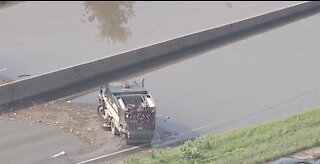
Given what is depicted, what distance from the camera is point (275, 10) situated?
41.1 metres

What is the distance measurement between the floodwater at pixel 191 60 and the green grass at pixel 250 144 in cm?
262

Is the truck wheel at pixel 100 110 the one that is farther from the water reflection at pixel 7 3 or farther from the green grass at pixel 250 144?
the water reflection at pixel 7 3

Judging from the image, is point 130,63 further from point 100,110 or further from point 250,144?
point 250,144

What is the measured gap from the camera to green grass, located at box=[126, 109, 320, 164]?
22.2 m

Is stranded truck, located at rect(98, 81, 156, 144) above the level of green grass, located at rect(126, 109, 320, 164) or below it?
above

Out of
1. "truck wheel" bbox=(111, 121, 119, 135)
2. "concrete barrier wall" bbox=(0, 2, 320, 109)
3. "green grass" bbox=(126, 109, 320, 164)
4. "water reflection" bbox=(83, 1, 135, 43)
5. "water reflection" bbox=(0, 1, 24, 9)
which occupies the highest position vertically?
"water reflection" bbox=(0, 1, 24, 9)

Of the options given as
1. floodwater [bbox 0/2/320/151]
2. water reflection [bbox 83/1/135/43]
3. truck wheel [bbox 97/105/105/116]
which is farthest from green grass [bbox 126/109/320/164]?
water reflection [bbox 83/1/135/43]

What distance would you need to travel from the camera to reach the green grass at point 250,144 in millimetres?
22250

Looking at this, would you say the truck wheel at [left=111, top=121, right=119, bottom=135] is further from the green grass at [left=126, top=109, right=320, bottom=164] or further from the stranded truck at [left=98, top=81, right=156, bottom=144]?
the green grass at [left=126, top=109, right=320, bottom=164]

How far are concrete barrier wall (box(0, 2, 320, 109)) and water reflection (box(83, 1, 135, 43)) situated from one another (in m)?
3.91

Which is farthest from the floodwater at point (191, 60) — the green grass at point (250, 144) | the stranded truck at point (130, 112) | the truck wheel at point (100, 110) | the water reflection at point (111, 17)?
the green grass at point (250, 144)

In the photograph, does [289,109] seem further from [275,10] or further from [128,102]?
[275,10]

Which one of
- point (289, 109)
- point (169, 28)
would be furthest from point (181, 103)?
Result: point (169, 28)

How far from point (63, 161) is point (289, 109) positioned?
33.0 ft
